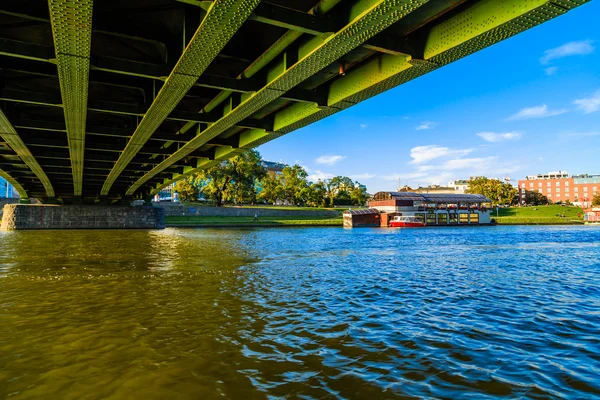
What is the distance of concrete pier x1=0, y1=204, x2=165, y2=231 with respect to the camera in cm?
4688

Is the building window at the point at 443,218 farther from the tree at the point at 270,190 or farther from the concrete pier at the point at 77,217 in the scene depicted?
the concrete pier at the point at 77,217

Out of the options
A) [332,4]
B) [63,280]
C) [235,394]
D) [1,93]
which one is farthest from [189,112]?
[235,394]

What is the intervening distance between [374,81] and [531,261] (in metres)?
17.5

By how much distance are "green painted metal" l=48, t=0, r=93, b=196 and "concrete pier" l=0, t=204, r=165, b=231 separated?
40.3 m

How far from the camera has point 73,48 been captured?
26.2 ft

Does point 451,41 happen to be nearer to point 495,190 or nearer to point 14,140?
point 14,140

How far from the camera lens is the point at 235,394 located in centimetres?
481

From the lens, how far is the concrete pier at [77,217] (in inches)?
1845

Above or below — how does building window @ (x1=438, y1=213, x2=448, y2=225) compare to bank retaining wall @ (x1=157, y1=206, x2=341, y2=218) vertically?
below

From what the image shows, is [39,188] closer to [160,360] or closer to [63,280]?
[63,280]

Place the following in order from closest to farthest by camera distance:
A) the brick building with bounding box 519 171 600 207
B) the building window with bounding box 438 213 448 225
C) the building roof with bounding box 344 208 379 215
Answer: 1. the building roof with bounding box 344 208 379 215
2. the building window with bounding box 438 213 448 225
3. the brick building with bounding box 519 171 600 207

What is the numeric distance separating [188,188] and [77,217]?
45361mm

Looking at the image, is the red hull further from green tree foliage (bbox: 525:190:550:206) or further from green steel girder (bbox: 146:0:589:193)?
green tree foliage (bbox: 525:190:550:206)

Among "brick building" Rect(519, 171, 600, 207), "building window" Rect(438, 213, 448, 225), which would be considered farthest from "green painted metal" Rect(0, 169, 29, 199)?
"brick building" Rect(519, 171, 600, 207)
